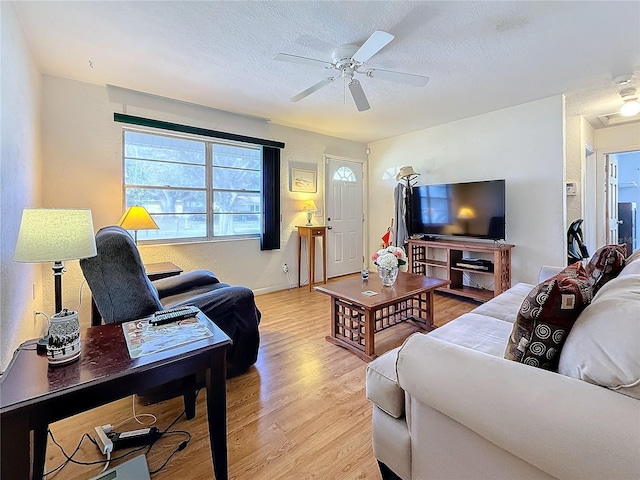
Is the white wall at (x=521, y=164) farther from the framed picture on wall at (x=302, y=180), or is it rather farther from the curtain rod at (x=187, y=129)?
the curtain rod at (x=187, y=129)

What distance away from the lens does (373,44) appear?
6.35 ft

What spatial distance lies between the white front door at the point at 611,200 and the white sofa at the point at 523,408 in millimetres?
4747

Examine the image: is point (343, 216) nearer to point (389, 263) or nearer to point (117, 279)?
point (389, 263)

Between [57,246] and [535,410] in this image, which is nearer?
[535,410]

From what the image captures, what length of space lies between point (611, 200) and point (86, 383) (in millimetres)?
6623

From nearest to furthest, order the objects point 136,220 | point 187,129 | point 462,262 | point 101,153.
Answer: point 136,220 < point 101,153 < point 187,129 < point 462,262

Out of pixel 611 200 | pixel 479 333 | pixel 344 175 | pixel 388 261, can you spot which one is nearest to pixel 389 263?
pixel 388 261

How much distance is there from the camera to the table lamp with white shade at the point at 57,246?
1021 mm

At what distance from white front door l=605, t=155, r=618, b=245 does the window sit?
5.30 meters

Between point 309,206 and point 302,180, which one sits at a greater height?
point 302,180

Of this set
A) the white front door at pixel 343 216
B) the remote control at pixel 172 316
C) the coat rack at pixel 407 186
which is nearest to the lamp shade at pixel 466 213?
the coat rack at pixel 407 186

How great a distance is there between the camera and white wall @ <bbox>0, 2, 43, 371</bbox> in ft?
5.44

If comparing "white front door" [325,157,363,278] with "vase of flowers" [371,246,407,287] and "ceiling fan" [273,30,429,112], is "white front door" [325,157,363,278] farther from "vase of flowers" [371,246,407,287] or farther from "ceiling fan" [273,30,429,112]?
"ceiling fan" [273,30,429,112]

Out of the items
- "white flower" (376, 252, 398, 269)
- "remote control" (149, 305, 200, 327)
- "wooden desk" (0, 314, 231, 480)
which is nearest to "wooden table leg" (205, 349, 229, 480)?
"wooden desk" (0, 314, 231, 480)
